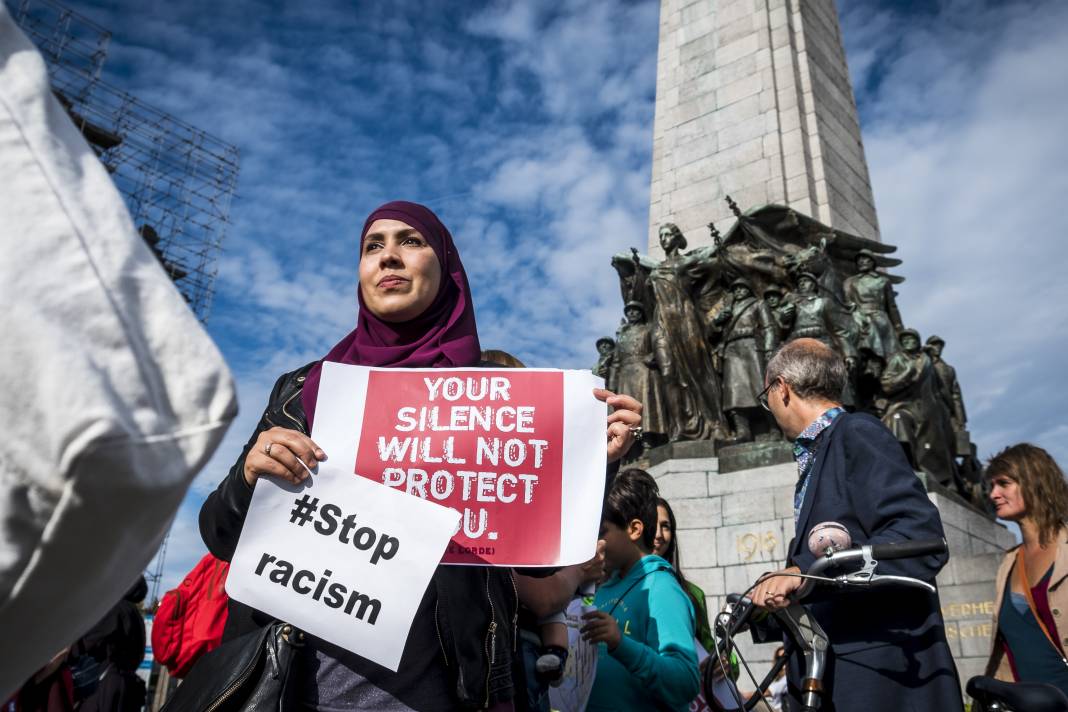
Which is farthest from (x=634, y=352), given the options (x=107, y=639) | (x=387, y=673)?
(x=387, y=673)

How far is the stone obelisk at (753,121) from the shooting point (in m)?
10.7

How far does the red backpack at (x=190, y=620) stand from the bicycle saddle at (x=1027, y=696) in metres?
2.52

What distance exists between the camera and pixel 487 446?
1860 millimetres

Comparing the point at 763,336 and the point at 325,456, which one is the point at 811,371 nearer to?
the point at 325,456

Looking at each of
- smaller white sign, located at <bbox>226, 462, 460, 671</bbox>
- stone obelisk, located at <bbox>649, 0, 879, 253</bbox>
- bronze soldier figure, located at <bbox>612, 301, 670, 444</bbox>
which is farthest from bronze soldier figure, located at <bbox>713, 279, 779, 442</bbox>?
smaller white sign, located at <bbox>226, 462, 460, 671</bbox>

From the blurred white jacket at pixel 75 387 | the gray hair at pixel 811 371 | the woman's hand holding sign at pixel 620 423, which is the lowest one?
the blurred white jacket at pixel 75 387

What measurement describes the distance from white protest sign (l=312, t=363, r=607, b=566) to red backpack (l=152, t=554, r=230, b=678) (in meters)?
1.31

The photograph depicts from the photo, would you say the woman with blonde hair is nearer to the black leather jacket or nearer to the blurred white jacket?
the black leather jacket

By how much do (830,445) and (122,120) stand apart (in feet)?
90.3

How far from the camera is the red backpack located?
2.81 m

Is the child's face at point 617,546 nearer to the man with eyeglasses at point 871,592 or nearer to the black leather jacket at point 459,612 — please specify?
the man with eyeglasses at point 871,592

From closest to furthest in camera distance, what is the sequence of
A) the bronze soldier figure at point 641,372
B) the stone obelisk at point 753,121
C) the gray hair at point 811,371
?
the gray hair at point 811,371, the bronze soldier figure at point 641,372, the stone obelisk at point 753,121

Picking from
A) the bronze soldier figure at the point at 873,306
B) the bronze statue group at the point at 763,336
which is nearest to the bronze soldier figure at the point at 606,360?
the bronze statue group at the point at 763,336

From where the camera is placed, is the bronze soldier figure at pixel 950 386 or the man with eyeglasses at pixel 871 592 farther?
the bronze soldier figure at pixel 950 386
